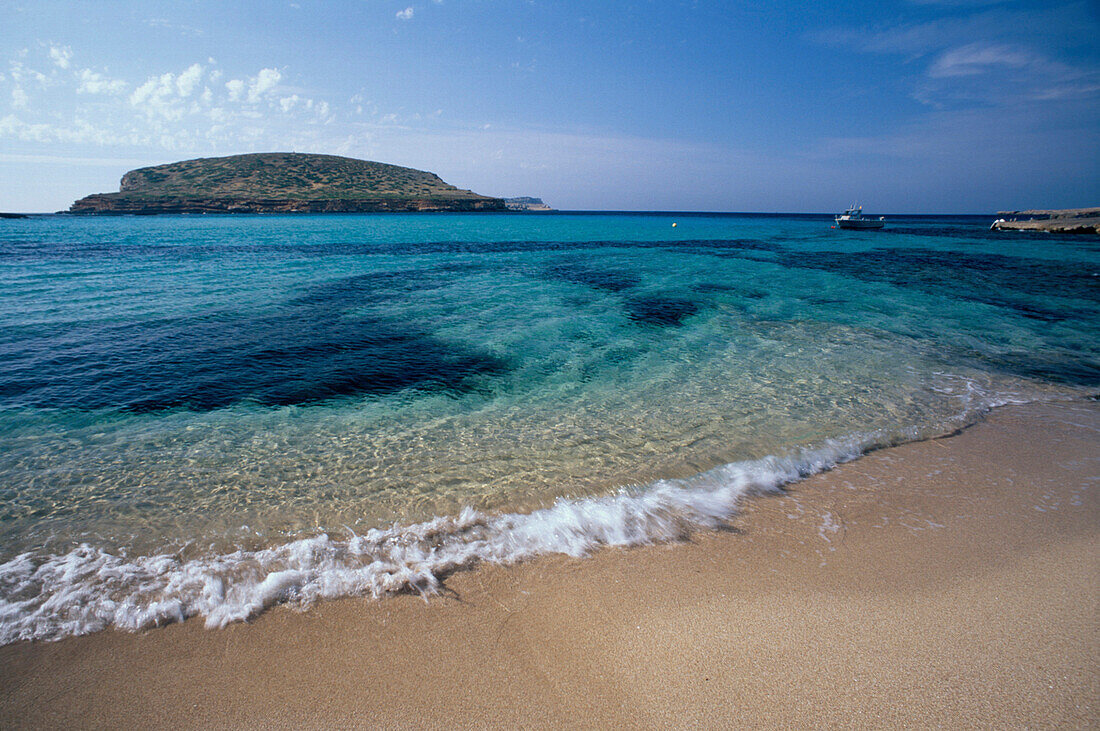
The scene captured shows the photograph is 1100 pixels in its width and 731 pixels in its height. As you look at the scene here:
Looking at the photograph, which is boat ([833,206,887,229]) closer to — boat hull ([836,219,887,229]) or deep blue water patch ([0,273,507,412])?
boat hull ([836,219,887,229])

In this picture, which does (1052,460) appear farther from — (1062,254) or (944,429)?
(1062,254)

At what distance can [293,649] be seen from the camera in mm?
3617

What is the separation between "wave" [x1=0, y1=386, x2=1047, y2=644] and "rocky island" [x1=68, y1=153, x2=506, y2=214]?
419 ft

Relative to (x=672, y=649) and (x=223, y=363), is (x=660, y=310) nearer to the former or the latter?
(x=223, y=363)

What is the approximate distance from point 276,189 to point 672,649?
14600 cm

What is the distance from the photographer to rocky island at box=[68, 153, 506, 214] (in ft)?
346

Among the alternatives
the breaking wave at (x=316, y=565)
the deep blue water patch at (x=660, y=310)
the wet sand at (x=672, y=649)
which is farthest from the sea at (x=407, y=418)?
the wet sand at (x=672, y=649)

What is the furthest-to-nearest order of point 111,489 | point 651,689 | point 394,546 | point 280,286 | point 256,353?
point 280,286 < point 256,353 < point 111,489 < point 394,546 < point 651,689

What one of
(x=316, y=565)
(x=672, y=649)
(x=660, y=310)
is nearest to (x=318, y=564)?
(x=316, y=565)

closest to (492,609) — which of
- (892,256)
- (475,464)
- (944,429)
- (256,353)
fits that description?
(475,464)

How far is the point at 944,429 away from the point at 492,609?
830 centimetres

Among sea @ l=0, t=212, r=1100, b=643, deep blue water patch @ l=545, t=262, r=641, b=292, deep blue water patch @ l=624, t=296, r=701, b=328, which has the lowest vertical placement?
sea @ l=0, t=212, r=1100, b=643

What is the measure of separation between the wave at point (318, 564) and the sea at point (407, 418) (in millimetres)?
26

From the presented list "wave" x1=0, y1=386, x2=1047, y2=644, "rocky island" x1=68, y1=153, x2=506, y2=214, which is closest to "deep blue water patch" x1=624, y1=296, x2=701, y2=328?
"wave" x1=0, y1=386, x2=1047, y2=644
